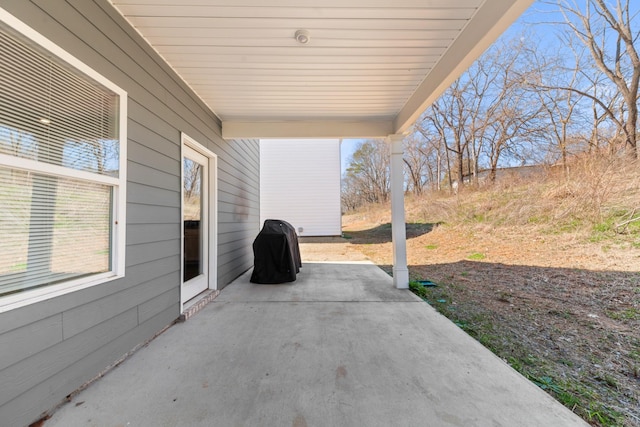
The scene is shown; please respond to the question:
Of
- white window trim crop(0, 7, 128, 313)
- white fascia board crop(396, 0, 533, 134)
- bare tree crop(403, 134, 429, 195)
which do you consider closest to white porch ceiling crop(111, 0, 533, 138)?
A: white fascia board crop(396, 0, 533, 134)

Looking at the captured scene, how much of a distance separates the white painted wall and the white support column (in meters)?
6.88

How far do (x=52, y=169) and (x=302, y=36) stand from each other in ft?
6.35

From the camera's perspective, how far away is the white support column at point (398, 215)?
3.94 m

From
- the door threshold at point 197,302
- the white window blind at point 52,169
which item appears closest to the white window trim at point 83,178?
the white window blind at point 52,169

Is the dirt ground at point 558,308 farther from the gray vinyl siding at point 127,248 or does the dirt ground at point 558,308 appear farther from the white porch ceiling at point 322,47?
the gray vinyl siding at point 127,248

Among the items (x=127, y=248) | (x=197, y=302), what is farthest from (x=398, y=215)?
(x=127, y=248)

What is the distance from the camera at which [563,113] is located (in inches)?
388

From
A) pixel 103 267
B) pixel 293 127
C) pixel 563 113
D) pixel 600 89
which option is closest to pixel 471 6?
pixel 293 127

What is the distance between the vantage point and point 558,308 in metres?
3.07

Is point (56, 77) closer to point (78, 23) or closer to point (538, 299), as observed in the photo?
point (78, 23)

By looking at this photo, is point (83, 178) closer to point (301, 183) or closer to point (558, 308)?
point (558, 308)

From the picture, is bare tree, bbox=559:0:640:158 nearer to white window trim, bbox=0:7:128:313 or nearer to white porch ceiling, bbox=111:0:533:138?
white porch ceiling, bbox=111:0:533:138

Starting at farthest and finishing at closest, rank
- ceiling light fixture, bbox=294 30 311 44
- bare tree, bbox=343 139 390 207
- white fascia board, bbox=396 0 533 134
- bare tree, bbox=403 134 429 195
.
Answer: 1. bare tree, bbox=343 139 390 207
2. bare tree, bbox=403 134 429 195
3. ceiling light fixture, bbox=294 30 311 44
4. white fascia board, bbox=396 0 533 134

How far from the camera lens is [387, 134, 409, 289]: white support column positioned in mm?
3941
